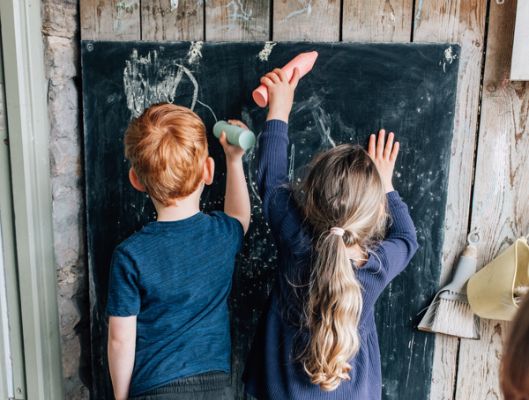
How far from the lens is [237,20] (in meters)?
1.57

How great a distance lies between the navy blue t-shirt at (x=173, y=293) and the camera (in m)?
1.27

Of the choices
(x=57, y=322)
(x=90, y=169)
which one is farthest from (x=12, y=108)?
(x=57, y=322)

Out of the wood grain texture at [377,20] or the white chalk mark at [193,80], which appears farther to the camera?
the white chalk mark at [193,80]

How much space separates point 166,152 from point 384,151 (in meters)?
0.56

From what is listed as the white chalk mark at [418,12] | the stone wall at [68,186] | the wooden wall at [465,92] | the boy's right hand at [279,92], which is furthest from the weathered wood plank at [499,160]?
the stone wall at [68,186]

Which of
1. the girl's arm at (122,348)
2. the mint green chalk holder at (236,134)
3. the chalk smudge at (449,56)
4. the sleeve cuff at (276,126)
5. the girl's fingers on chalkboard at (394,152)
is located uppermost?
the chalk smudge at (449,56)

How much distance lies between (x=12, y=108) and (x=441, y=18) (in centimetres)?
116

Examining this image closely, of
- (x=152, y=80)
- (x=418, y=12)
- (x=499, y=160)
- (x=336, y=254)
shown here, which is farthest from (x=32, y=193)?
(x=499, y=160)

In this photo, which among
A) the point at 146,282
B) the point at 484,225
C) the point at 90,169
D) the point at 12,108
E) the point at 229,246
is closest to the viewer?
the point at 146,282

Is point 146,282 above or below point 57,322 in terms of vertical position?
above

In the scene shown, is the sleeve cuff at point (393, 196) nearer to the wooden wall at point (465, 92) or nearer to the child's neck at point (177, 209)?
the wooden wall at point (465, 92)

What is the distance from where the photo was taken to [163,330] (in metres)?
1.31

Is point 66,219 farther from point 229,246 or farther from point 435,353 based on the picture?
point 435,353

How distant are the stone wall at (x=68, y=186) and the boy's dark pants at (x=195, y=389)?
594 mm
